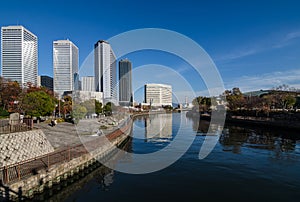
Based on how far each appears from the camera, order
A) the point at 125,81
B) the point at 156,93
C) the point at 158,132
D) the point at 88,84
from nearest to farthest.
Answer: the point at 158,132, the point at 125,81, the point at 88,84, the point at 156,93

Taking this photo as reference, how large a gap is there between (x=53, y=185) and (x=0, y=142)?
323 cm

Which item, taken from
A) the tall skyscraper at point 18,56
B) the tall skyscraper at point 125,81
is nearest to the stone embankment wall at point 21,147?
the tall skyscraper at point 125,81

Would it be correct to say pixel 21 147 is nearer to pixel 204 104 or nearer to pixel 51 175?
pixel 51 175

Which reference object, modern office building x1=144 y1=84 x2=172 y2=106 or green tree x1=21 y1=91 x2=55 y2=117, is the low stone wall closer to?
green tree x1=21 y1=91 x2=55 y2=117

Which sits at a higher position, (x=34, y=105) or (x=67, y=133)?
(x=34, y=105)

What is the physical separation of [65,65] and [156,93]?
2427 inches

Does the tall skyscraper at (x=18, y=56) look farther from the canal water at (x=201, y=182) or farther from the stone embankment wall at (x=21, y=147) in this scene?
the canal water at (x=201, y=182)

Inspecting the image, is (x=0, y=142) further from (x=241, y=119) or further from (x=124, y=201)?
(x=241, y=119)

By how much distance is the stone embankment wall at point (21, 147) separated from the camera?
9.13m

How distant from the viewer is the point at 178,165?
12.4 m

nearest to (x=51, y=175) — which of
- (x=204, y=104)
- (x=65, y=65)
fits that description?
(x=204, y=104)

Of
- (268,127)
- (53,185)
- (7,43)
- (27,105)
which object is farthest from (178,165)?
(7,43)

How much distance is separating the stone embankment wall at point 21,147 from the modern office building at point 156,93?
110509 mm

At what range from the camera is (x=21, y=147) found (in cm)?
1018
